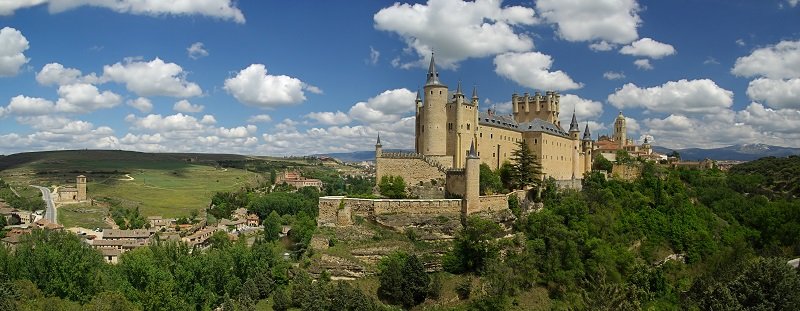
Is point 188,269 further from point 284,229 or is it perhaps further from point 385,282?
point 284,229

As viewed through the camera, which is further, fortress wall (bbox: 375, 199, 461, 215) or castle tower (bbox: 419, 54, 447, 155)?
castle tower (bbox: 419, 54, 447, 155)

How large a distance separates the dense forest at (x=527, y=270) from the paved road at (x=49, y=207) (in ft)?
137

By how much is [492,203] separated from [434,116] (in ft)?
33.4

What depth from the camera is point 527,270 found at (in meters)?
39.4

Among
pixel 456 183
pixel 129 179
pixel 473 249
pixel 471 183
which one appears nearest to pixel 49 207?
pixel 129 179

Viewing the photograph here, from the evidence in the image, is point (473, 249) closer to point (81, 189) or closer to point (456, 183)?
point (456, 183)

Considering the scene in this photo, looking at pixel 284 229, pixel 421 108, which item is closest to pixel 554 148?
pixel 421 108

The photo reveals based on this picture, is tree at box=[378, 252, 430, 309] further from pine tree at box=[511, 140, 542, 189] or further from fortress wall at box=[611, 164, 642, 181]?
fortress wall at box=[611, 164, 642, 181]

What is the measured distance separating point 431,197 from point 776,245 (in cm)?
3152

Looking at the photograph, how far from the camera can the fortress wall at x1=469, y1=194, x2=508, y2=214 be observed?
145 feet

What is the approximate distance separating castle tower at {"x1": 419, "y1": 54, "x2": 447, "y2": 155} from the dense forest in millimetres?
6483

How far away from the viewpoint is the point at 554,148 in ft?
198

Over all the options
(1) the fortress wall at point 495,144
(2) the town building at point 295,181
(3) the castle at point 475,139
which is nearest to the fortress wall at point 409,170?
(3) the castle at point 475,139

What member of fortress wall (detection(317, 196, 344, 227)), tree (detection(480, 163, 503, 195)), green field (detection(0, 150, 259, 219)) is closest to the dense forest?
tree (detection(480, 163, 503, 195))
